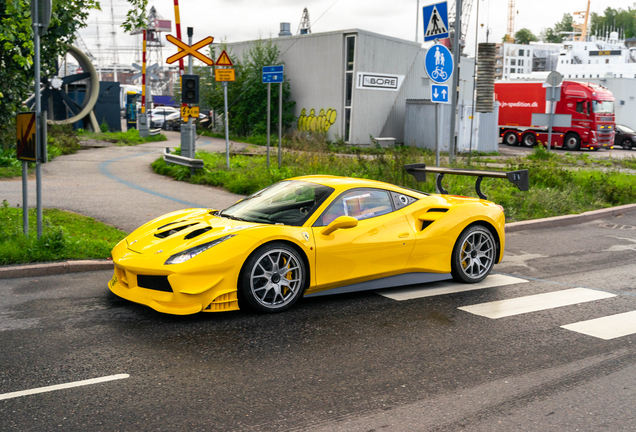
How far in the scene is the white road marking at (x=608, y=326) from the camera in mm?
Answer: 5293

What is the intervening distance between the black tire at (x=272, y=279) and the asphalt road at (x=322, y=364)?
157 mm

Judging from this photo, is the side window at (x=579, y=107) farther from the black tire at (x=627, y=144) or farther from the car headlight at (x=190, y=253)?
the car headlight at (x=190, y=253)

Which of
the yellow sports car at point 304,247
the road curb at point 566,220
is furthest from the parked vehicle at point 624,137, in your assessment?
the yellow sports car at point 304,247

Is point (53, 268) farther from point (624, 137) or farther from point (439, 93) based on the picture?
point (624, 137)

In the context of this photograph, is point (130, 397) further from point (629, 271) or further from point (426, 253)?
point (629, 271)

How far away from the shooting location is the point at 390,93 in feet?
101

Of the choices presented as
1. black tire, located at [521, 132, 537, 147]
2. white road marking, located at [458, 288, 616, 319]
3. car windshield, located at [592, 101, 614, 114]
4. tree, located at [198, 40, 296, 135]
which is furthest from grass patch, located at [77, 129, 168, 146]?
white road marking, located at [458, 288, 616, 319]

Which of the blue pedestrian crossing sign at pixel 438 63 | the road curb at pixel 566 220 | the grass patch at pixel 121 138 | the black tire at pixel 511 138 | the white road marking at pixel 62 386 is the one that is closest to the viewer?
the white road marking at pixel 62 386

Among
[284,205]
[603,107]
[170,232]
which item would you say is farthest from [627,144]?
[170,232]

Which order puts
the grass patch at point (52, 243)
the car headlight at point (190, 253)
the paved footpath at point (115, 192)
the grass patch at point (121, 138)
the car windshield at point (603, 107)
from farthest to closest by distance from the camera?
the car windshield at point (603, 107) → the grass patch at point (121, 138) → the paved footpath at point (115, 192) → the grass patch at point (52, 243) → the car headlight at point (190, 253)

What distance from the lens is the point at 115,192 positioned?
43.0 feet

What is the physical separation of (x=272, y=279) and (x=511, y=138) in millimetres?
33606

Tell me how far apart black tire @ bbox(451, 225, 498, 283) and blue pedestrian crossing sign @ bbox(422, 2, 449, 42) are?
17.5ft

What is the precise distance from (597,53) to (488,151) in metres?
45.1
